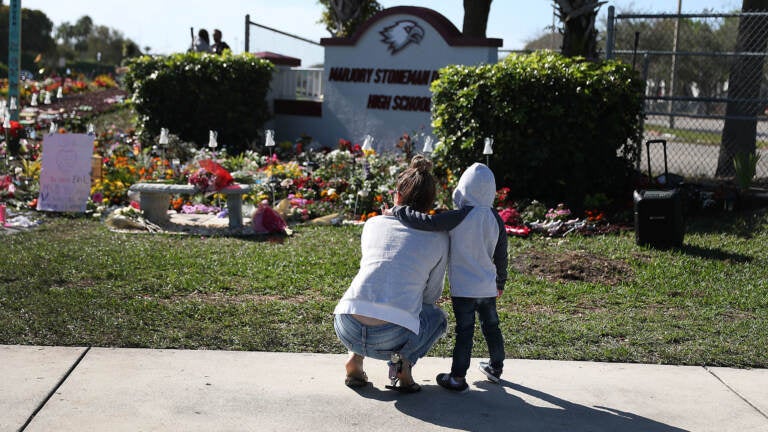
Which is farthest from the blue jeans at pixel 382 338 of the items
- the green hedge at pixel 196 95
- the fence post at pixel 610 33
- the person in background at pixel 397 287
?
the green hedge at pixel 196 95

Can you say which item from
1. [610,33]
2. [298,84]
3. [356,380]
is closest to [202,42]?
[298,84]

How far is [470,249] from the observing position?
4.53 m

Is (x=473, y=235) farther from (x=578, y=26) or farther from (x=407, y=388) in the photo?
(x=578, y=26)

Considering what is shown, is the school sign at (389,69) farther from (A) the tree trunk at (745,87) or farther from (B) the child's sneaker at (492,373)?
(B) the child's sneaker at (492,373)

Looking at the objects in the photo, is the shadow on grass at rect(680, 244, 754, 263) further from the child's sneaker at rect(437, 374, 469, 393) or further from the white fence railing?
the white fence railing

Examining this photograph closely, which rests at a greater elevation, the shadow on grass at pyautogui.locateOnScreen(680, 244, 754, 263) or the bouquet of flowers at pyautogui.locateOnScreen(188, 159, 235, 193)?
the bouquet of flowers at pyautogui.locateOnScreen(188, 159, 235, 193)

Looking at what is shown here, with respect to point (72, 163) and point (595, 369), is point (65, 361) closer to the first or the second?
point (595, 369)

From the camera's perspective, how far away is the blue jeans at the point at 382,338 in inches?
173

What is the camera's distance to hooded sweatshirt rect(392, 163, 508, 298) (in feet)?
14.8

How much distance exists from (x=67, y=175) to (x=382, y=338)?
676cm

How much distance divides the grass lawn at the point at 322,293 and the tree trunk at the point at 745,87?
2944 millimetres

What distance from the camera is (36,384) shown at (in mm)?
4562

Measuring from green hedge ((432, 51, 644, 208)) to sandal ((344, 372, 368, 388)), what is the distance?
5.56m

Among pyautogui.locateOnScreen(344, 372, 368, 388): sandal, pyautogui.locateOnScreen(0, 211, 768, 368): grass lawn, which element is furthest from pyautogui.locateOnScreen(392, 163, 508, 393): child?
pyautogui.locateOnScreen(0, 211, 768, 368): grass lawn
